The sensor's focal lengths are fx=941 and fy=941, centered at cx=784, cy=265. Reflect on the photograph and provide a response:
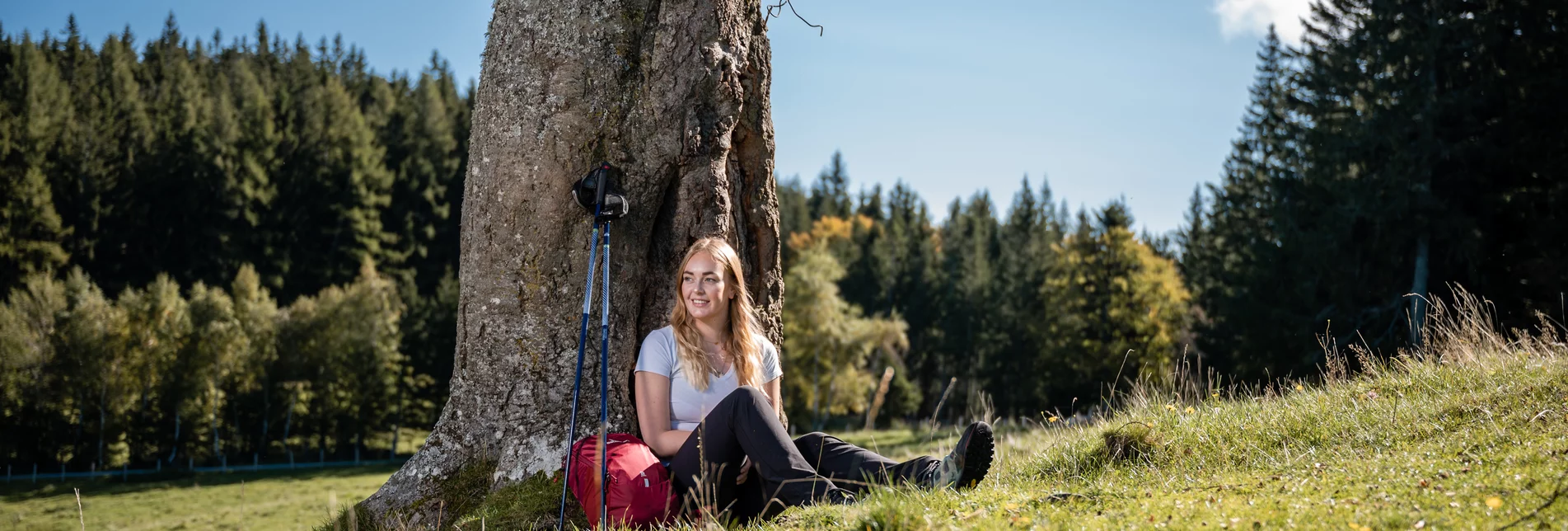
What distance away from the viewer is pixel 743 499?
4.73 m

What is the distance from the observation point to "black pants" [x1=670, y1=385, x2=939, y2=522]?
4383 mm

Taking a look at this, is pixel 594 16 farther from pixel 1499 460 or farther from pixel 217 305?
pixel 217 305

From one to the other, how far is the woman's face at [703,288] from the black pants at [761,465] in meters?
0.75

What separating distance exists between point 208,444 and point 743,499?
155ft

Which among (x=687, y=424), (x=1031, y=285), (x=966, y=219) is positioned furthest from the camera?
(x=966, y=219)

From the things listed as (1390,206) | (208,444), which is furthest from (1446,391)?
(208,444)

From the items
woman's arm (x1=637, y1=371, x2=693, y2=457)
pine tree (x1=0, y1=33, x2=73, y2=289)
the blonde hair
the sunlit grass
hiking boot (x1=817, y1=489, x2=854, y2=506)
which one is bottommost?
the sunlit grass

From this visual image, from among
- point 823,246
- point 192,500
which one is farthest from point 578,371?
point 823,246

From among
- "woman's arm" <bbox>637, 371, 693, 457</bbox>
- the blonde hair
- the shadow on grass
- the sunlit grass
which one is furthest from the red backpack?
the shadow on grass

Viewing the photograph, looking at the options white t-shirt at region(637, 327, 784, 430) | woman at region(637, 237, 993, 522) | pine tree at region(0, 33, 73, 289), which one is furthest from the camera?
pine tree at region(0, 33, 73, 289)

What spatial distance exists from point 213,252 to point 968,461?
213 feet

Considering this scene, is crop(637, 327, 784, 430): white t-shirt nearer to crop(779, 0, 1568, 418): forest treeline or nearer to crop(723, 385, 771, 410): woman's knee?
crop(723, 385, 771, 410): woman's knee

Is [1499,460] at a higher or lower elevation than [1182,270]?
lower

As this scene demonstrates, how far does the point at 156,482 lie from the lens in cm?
3775
